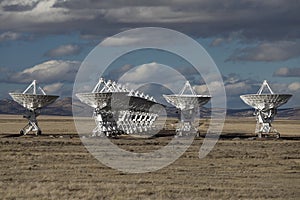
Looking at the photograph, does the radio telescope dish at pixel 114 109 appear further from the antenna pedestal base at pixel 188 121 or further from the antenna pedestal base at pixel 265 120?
the antenna pedestal base at pixel 265 120

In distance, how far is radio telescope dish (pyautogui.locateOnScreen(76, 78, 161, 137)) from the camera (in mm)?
79625

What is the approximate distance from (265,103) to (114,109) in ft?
63.0

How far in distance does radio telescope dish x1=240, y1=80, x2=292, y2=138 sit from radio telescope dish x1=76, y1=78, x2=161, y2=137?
16114mm

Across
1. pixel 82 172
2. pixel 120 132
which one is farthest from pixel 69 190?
pixel 120 132

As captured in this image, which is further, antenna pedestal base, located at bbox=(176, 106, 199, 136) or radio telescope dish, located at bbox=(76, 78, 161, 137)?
antenna pedestal base, located at bbox=(176, 106, 199, 136)

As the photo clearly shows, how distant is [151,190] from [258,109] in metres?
61.1

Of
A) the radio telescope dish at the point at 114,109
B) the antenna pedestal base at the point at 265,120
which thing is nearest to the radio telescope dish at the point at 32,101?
the radio telescope dish at the point at 114,109

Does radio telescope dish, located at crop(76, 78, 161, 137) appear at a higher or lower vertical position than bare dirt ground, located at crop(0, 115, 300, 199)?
higher

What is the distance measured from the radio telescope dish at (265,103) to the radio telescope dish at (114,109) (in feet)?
52.9

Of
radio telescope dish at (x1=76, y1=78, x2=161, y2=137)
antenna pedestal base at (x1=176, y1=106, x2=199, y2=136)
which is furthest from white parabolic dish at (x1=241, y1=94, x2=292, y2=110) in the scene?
radio telescope dish at (x1=76, y1=78, x2=161, y2=137)

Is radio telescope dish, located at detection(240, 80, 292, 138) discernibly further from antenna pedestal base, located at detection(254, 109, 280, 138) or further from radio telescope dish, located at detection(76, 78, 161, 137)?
radio telescope dish, located at detection(76, 78, 161, 137)

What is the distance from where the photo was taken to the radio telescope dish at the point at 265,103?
3247 inches

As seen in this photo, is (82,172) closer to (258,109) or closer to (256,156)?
(256,156)

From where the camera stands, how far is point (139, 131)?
347 feet
